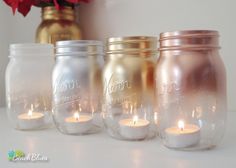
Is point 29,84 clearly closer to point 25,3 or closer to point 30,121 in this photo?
point 30,121

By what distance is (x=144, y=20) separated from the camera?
71 centimetres

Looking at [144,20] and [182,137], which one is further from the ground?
[144,20]

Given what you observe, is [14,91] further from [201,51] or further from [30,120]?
[201,51]

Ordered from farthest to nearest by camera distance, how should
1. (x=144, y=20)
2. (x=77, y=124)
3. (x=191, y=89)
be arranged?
1. (x=144, y=20)
2. (x=77, y=124)
3. (x=191, y=89)

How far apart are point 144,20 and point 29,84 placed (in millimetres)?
306

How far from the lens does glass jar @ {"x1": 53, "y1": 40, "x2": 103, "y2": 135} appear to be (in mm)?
491

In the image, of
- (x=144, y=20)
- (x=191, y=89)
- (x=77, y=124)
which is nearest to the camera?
(x=191, y=89)

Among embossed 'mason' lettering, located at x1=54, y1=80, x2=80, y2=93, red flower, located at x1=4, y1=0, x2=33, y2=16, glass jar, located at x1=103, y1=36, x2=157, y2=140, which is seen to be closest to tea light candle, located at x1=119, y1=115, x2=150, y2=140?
glass jar, located at x1=103, y1=36, x2=157, y2=140

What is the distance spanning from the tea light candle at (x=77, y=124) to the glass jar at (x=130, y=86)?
0.16 ft

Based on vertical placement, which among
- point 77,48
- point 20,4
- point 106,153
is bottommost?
point 106,153

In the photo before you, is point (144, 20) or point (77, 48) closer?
point (77, 48)

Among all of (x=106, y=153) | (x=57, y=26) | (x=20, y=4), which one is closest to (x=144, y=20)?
(x=57, y=26)

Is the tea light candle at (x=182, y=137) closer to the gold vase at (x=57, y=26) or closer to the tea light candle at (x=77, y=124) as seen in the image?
the tea light candle at (x=77, y=124)

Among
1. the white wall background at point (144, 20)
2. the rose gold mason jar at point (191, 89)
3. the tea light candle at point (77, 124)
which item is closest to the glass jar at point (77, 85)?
the tea light candle at point (77, 124)
